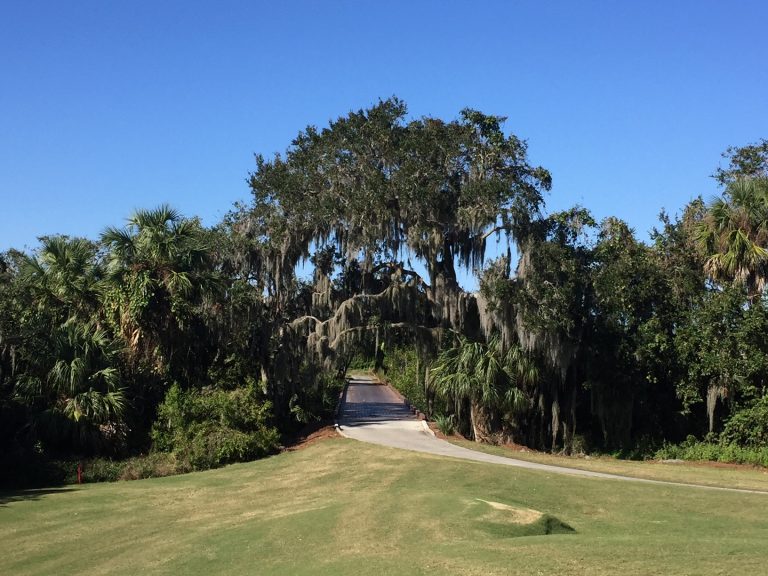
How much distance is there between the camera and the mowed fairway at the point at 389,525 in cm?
1030

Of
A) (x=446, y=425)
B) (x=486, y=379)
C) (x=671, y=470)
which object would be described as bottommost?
(x=671, y=470)

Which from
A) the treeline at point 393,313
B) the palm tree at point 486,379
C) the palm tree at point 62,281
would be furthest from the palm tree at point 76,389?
the palm tree at point 486,379

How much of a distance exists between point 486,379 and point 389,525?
42.1ft

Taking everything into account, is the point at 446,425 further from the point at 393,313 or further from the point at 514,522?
the point at 514,522

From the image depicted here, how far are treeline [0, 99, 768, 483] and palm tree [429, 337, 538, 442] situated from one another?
0.24 ft

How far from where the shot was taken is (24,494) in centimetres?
2000

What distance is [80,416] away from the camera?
74.8 ft

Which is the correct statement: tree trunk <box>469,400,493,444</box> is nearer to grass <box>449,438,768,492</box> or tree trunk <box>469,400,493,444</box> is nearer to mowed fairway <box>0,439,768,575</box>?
grass <box>449,438,768,492</box>

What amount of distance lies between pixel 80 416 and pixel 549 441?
636 inches

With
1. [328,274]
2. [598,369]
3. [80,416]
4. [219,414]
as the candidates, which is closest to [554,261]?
[598,369]

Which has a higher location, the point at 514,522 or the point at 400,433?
the point at 400,433

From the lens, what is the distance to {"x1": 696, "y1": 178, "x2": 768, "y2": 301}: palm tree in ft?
76.7

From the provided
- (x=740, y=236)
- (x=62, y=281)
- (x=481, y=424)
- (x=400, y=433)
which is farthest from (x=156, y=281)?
(x=740, y=236)

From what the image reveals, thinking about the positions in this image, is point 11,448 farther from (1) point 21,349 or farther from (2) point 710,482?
(2) point 710,482
